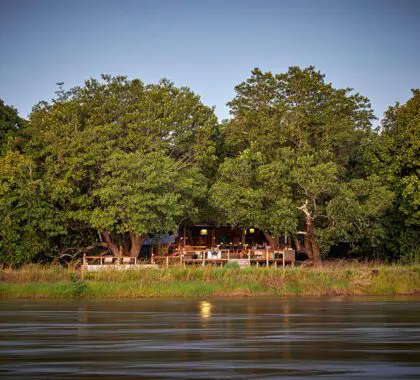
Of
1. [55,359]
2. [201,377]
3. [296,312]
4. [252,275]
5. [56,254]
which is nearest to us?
[201,377]

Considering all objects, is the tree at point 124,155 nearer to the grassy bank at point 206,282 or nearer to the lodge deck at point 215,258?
the lodge deck at point 215,258

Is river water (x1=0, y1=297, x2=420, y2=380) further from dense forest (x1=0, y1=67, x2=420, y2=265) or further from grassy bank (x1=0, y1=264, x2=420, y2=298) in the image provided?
dense forest (x1=0, y1=67, x2=420, y2=265)

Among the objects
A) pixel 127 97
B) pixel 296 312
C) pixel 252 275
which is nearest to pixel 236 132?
pixel 127 97

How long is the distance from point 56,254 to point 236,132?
531 inches

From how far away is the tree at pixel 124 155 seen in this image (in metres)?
51.7

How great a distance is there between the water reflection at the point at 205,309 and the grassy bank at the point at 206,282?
5.85m

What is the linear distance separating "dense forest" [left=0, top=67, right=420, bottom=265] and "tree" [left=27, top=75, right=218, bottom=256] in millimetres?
95

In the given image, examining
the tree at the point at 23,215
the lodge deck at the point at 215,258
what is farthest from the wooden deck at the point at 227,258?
the tree at the point at 23,215

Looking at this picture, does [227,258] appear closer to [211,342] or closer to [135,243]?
[135,243]

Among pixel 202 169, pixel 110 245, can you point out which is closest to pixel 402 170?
pixel 202 169

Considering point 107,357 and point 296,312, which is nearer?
point 107,357

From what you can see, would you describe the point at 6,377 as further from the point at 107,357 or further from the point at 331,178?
the point at 331,178

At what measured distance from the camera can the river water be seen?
40.9 feet

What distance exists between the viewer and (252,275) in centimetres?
4072
